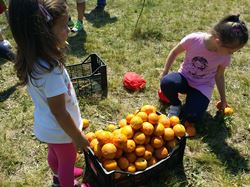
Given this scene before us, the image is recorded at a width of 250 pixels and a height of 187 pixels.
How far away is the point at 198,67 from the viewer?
11.2 ft

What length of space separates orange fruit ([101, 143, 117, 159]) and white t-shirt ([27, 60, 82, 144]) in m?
0.30

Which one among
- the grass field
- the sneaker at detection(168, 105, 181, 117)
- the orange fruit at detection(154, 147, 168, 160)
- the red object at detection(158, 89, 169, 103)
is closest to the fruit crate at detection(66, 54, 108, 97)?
the grass field

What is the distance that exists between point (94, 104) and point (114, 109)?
222 millimetres

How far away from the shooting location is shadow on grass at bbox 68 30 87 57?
15.5 ft

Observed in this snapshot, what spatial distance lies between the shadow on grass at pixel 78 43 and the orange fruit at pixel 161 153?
2300mm

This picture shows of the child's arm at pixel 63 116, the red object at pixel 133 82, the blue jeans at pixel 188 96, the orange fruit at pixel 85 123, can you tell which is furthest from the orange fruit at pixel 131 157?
the red object at pixel 133 82

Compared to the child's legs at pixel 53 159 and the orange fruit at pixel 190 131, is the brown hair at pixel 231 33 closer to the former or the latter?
the orange fruit at pixel 190 131

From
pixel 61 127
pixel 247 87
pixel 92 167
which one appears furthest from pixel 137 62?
pixel 61 127

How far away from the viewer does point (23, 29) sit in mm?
1766

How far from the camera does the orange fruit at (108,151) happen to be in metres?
2.49

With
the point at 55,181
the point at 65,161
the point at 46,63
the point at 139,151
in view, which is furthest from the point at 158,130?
the point at 46,63

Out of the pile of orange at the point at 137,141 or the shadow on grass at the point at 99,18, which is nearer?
the pile of orange at the point at 137,141

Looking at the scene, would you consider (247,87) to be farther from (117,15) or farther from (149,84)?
(117,15)

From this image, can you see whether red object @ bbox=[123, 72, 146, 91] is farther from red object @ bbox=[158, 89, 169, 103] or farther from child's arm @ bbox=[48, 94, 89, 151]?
child's arm @ bbox=[48, 94, 89, 151]
